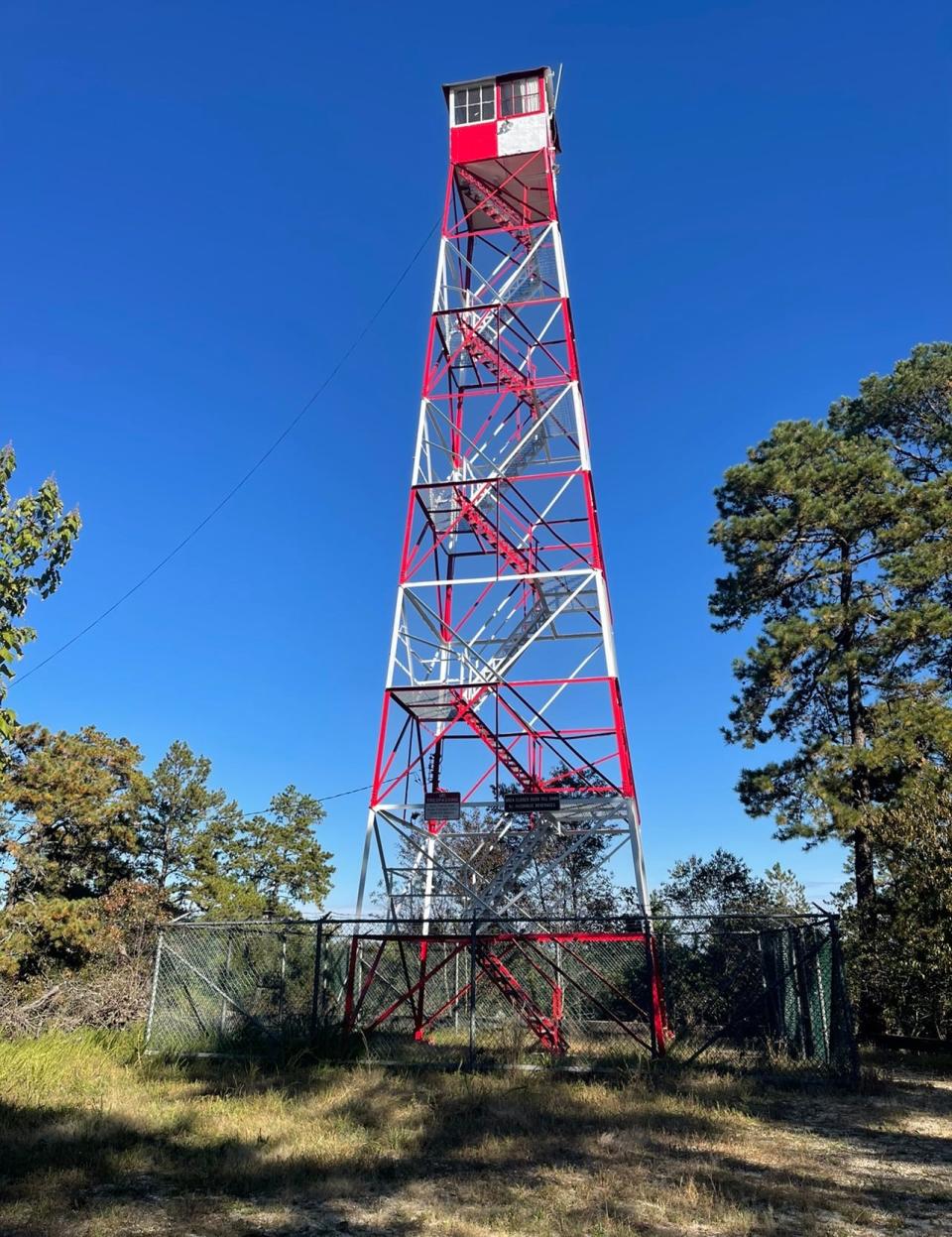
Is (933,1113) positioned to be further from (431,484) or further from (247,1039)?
(431,484)

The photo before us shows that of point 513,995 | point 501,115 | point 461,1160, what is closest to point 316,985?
point 513,995

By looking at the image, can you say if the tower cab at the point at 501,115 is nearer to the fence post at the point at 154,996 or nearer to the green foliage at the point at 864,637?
the green foliage at the point at 864,637

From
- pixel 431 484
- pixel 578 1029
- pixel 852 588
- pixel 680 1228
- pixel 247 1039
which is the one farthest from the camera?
pixel 852 588

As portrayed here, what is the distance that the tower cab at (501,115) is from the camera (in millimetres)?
19672

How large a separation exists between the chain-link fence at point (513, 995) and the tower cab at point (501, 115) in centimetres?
1733

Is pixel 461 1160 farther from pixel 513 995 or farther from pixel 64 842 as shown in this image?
pixel 64 842

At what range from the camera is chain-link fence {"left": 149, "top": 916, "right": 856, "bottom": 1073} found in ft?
39.8

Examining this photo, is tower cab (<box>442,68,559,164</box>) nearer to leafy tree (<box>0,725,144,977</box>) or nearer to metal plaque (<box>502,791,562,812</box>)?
metal plaque (<box>502,791,562,812</box>)

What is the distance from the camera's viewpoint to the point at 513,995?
48.8 feet

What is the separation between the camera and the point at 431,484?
55.4ft

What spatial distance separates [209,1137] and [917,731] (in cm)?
1543

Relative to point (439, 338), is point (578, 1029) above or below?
below

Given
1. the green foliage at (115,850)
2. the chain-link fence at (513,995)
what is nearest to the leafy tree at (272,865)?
the green foliage at (115,850)

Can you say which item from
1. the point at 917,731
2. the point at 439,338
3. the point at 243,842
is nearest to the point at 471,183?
the point at 439,338
